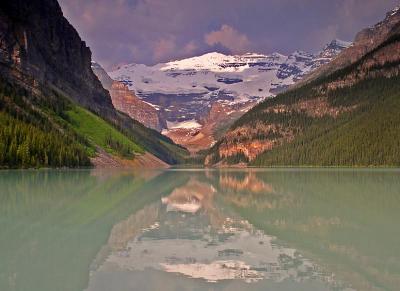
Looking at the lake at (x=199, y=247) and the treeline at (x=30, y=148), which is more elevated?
the treeline at (x=30, y=148)

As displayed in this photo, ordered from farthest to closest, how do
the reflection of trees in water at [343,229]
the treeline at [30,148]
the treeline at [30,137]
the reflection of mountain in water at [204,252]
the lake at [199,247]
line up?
1. the treeline at [30,137]
2. the treeline at [30,148]
3. the reflection of trees in water at [343,229]
4. the reflection of mountain in water at [204,252]
5. the lake at [199,247]

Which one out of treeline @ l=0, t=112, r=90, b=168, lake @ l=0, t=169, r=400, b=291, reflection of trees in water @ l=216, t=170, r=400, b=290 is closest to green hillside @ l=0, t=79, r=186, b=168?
treeline @ l=0, t=112, r=90, b=168

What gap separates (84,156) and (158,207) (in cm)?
13747

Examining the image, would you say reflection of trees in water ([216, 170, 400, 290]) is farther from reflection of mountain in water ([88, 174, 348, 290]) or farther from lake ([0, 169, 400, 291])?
reflection of mountain in water ([88, 174, 348, 290])

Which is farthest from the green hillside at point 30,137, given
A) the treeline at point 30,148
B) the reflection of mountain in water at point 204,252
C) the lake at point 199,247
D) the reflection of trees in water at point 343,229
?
the reflection of mountain in water at point 204,252

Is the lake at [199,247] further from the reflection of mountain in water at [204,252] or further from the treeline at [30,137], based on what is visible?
the treeline at [30,137]

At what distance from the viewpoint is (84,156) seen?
175m

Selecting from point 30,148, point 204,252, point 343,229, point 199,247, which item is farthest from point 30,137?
point 204,252

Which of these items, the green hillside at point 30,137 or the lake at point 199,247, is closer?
the lake at point 199,247

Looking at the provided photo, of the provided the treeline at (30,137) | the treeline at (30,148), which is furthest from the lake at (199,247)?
the treeline at (30,137)

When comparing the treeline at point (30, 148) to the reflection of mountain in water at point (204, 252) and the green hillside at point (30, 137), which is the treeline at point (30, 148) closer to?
the green hillside at point (30, 137)

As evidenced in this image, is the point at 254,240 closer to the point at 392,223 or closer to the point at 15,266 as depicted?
the point at 392,223

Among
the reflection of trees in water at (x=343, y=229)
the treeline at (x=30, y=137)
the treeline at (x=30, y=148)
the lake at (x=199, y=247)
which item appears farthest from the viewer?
the treeline at (x=30, y=137)

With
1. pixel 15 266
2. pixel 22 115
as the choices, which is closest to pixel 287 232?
pixel 15 266
